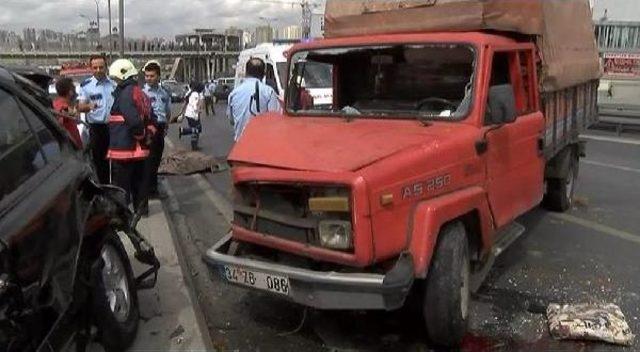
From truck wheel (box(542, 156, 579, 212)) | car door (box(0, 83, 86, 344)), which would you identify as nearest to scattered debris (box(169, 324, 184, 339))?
car door (box(0, 83, 86, 344))

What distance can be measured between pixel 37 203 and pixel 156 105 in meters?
5.94

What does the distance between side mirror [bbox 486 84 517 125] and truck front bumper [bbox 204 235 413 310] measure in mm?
1461

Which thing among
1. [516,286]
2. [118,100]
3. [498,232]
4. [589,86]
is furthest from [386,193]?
[589,86]

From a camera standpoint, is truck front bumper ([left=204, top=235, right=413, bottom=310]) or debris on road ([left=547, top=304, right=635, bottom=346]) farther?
debris on road ([left=547, top=304, right=635, bottom=346])

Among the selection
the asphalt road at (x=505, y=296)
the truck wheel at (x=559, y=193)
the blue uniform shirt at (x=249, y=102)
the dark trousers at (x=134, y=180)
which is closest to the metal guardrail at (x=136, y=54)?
the blue uniform shirt at (x=249, y=102)

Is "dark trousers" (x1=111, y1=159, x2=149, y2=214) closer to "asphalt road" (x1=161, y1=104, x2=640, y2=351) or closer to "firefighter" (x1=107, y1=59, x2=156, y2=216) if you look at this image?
"firefighter" (x1=107, y1=59, x2=156, y2=216)

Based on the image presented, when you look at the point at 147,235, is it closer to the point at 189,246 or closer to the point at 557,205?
the point at 189,246

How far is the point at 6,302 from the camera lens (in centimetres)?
275

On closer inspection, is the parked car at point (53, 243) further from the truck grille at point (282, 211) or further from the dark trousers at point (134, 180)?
the dark trousers at point (134, 180)

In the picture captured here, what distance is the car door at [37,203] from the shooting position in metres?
2.95

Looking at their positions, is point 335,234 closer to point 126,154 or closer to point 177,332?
point 177,332

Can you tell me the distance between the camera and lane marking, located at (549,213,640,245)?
23.5 ft

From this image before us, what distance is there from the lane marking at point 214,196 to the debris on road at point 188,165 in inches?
13.0

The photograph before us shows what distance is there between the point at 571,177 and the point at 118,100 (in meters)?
5.44
